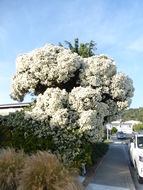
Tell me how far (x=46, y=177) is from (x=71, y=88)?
7.77m

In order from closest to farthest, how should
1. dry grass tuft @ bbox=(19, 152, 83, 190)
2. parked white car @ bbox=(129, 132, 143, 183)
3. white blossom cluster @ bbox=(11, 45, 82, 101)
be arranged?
dry grass tuft @ bbox=(19, 152, 83, 190) → parked white car @ bbox=(129, 132, 143, 183) → white blossom cluster @ bbox=(11, 45, 82, 101)

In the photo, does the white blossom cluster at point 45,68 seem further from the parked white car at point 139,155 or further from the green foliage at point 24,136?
the parked white car at point 139,155

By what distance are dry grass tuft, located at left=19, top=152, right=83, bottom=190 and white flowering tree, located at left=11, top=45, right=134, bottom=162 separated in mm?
4977

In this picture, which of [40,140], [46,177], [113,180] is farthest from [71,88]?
[46,177]

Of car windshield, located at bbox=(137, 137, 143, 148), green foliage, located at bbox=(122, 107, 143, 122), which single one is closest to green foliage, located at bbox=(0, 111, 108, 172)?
car windshield, located at bbox=(137, 137, 143, 148)

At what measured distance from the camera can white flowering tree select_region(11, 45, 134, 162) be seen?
12.2m

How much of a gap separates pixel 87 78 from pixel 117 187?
5063 mm

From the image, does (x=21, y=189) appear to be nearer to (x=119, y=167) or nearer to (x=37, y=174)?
(x=37, y=174)

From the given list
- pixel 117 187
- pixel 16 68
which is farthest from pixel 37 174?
pixel 16 68

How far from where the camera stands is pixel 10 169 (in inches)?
287

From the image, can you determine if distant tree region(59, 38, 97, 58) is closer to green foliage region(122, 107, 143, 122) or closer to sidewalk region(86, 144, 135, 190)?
sidewalk region(86, 144, 135, 190)

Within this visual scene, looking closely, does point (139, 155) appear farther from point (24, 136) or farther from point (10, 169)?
point (10, 169)

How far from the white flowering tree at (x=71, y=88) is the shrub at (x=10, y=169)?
14.8 feet

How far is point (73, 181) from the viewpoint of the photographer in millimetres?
6770
